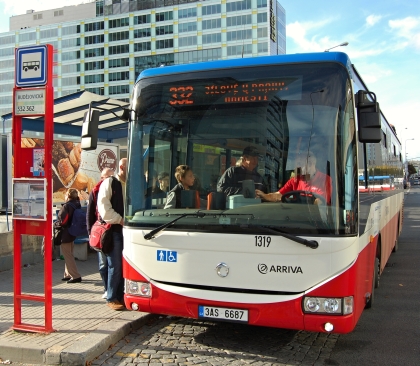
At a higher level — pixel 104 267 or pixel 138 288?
pixel 138 288

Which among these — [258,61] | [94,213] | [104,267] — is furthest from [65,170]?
[258,61]

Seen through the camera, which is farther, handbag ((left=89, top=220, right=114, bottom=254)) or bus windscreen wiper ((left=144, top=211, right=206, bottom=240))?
handbag ((left=89, top=220, right=114, bottom=254))

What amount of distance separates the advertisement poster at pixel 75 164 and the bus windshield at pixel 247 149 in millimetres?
6958

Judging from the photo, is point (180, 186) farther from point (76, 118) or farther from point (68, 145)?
point (76, 118)

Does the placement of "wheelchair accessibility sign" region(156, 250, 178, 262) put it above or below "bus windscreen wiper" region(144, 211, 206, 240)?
below

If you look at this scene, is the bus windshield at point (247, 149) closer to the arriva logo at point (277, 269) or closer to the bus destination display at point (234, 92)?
the bus destination display at point (234, 92)

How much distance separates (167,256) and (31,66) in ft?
8.74

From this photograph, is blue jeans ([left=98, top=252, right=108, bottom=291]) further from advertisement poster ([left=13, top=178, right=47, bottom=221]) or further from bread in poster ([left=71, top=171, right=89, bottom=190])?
bread in poster ([left=71, top=171, right=89, bottom=190])

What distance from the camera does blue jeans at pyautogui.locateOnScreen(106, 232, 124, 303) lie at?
255 inches

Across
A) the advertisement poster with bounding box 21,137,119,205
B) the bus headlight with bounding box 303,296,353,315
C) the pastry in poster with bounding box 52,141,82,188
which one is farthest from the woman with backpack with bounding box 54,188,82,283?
the bus headlight with bounding box 303,296,353,315

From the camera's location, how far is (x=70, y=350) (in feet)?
15.8

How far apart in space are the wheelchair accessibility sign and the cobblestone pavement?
Answer: 995mm

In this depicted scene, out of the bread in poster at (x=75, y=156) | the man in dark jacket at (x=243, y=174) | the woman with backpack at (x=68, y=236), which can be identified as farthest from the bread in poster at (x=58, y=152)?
the man in dark jacket at (x=243, y=174)

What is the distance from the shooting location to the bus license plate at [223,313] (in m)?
4.63
